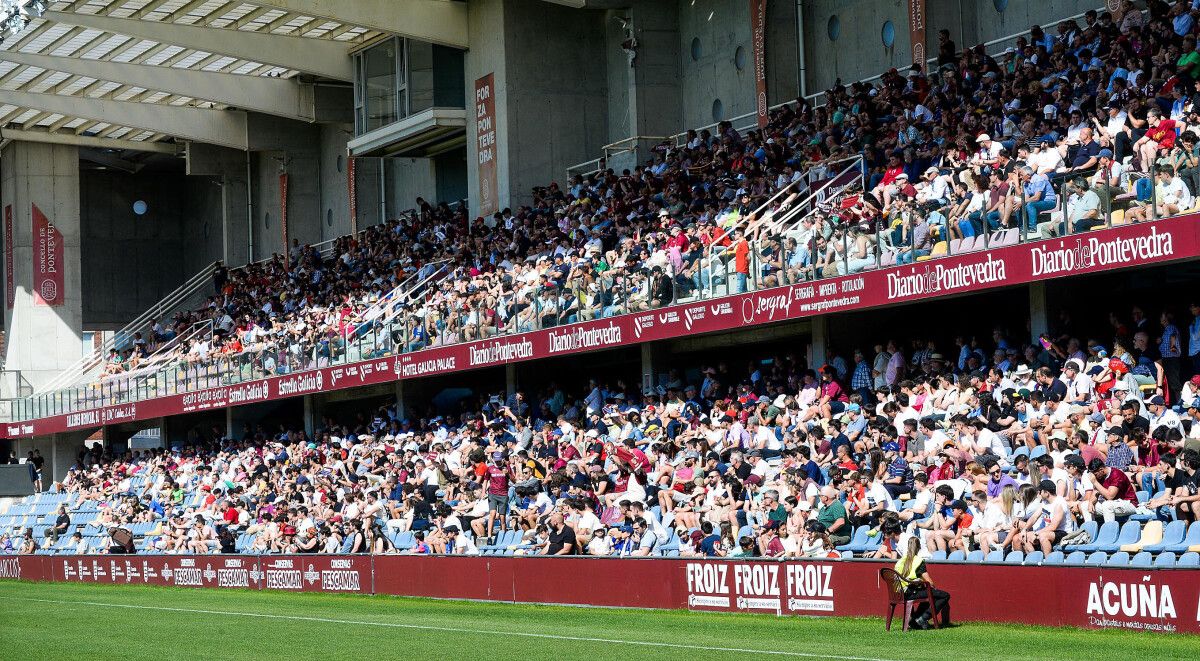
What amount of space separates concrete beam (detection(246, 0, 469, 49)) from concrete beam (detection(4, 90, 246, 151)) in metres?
13.3

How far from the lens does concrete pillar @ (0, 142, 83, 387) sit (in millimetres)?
55656

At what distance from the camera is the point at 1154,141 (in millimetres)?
18625

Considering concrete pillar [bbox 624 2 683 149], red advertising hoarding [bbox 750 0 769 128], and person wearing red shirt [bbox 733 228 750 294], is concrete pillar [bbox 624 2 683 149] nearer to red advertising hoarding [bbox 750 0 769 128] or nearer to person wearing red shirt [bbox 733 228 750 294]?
red advertising hoarding [bbox 750 0 769 128]

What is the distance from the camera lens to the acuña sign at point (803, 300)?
62.2ft

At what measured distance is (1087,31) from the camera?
23.5 metres

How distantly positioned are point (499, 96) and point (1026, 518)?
78.7 ft

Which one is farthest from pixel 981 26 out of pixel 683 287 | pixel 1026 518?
pixel 1026 518

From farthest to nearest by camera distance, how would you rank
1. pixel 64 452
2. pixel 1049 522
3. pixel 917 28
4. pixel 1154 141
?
1. pixel 64 452
2. pixel 917 28
3. pixel 1154 141
4. pixel 1049 522

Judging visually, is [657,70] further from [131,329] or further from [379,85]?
[131,329]

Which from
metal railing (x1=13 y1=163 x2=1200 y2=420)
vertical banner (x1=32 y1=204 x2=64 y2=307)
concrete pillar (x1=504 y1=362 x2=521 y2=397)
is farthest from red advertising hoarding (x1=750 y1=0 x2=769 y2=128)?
vertical banner (x1=32 y1=204 x2=64 y2=307)

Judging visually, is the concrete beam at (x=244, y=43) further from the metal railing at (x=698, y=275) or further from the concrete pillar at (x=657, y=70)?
the concrete pillar at (x=657, y=70)

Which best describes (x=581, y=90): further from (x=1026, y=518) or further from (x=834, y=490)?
(x=1026, y=518)

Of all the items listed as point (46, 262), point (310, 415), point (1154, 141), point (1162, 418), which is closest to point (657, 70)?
point (310, 415)

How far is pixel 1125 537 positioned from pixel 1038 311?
6051mm
